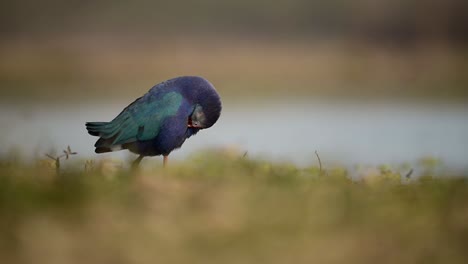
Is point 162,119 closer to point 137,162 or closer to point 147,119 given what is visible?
point 147,119

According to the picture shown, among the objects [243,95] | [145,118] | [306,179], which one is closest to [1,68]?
[243,95]

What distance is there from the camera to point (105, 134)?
489 centimetres

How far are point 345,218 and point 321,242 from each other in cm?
20

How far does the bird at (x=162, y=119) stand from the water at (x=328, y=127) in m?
3.58

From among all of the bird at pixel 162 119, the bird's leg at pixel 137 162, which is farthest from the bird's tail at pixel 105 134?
the bird's leg at pixel 137 162

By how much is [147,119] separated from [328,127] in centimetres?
754

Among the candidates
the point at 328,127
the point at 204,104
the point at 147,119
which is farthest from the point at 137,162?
the point at 328,127

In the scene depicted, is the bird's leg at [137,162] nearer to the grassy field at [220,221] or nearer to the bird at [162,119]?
the bird at [162,119]

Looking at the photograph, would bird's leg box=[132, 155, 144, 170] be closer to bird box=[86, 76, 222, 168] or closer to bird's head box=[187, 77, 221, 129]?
bird box=[86, 76, 222, 168]

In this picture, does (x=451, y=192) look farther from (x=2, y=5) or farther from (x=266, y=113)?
(x=2, y=5)

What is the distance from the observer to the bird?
4.80m

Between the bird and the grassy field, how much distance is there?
1066 mm

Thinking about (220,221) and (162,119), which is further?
(162,119)

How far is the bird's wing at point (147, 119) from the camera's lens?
4797 millimetres
